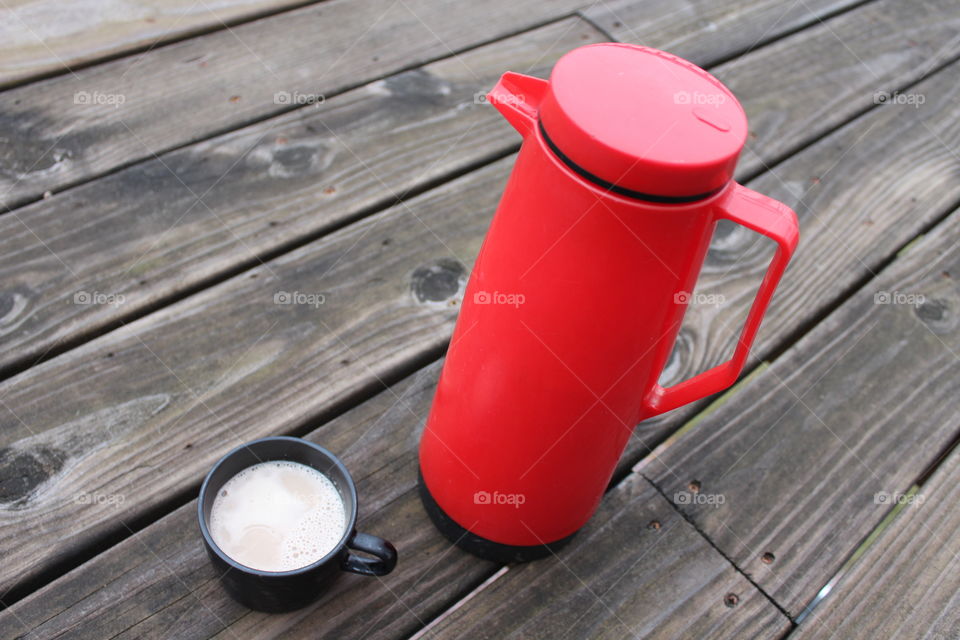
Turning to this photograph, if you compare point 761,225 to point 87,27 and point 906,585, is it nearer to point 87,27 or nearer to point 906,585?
point 906,585

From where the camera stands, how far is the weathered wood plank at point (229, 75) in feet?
2.83

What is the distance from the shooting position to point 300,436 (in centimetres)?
69

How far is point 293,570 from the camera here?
1.74 ft

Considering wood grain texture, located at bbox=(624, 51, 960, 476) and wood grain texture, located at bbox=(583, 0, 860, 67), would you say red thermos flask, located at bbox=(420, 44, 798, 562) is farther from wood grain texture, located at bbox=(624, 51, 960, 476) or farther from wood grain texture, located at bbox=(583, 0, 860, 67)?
wood grain texture, located at bbox=(583, 0, 860, 67)

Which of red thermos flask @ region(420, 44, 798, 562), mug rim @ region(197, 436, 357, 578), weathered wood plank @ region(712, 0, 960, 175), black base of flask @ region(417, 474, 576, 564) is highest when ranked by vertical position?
red thermos flask @ region(420, 44, 798, 562)

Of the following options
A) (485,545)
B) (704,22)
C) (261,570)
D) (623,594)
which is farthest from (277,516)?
(704,22)

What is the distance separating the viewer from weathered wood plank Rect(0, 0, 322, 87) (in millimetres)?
932

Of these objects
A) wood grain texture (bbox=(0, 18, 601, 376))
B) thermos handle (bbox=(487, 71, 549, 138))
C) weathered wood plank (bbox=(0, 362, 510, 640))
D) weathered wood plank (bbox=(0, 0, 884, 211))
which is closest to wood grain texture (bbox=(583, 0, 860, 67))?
weathered wood plank (bbox=(0, 0, 884, 211))

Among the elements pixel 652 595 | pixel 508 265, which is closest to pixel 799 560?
pixel 652 595

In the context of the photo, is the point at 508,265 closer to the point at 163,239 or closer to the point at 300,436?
the point at 300,436

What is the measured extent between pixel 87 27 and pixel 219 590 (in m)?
0.73

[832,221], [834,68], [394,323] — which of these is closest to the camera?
[394,323]

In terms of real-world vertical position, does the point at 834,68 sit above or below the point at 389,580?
above

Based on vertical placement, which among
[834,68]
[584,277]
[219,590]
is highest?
[584,277]
